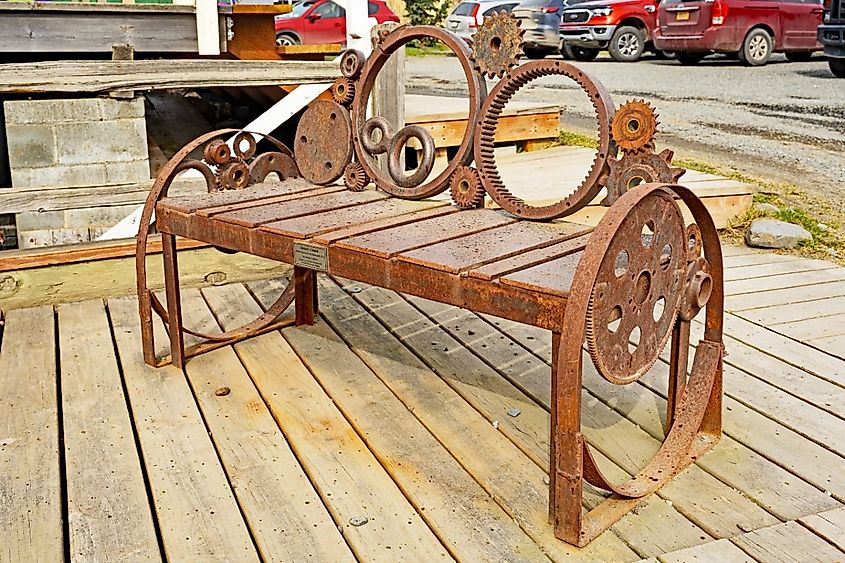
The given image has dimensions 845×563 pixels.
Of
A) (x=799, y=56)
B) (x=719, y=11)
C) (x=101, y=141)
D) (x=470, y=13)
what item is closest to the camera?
(x=101, y=141)

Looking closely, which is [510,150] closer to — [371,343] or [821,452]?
[371,343]

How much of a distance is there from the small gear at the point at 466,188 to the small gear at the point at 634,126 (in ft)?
1.83

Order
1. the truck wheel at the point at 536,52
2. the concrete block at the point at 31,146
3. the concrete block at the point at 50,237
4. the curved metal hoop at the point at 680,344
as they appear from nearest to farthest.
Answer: the curved metal hoop at the point at 680,344
the concrete block at the point at 31,146
the concrete block at the point at 50,237
the truck wheel at the point at 536,52

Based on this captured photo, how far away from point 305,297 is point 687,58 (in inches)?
474

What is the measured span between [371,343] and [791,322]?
5.01ft

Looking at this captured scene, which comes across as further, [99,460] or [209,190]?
[209,190]

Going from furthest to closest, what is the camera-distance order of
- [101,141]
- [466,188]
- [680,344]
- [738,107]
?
[738,107] → [101,141] → [466,188] → [680,344]

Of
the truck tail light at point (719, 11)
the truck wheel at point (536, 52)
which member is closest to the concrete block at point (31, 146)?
the truck tail light at point (719, 11)

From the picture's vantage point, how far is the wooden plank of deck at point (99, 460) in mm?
2129

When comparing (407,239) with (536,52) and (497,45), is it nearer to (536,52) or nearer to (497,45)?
(497,45)

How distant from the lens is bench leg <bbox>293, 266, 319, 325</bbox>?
3.51 m

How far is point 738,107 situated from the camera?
30.3 feet

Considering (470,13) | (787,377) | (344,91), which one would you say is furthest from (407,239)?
(470,13)

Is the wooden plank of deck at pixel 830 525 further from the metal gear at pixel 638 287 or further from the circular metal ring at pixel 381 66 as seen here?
the circular metal ring at pixel 381 66
